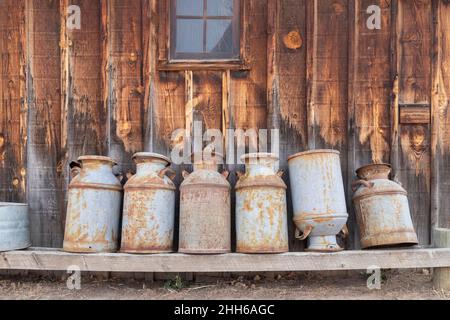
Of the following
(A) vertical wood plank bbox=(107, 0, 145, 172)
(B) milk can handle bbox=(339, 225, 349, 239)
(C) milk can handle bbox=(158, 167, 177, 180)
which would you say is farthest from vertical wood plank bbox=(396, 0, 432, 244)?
(A) vertical wood plank bbox=(107, 0, 145, 172)

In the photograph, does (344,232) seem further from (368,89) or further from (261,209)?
(368,89)

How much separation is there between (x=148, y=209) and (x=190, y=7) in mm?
1801

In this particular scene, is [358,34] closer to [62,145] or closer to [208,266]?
[208,266]

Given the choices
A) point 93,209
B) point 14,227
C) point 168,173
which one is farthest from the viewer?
point 168,173

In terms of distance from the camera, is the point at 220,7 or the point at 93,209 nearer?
the point at 93,209

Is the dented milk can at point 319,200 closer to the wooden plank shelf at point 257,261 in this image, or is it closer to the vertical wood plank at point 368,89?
the wooden plank shelf at point 257,261

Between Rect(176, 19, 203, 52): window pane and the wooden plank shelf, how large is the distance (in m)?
1.78

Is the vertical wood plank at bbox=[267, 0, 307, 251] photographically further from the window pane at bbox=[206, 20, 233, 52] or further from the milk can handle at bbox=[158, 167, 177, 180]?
the milk can handle at bbox=[158, 167, 177, 180]

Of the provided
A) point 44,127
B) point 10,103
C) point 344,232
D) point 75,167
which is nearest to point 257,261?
point 344,232

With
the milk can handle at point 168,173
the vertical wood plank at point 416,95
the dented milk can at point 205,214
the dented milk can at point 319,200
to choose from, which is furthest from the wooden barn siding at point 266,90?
the dented milk can at point 205,214

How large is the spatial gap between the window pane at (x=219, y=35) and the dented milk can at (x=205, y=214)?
3.77ft

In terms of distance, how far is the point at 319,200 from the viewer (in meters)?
3.19

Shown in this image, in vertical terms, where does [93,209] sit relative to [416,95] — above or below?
below

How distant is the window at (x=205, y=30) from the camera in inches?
144
